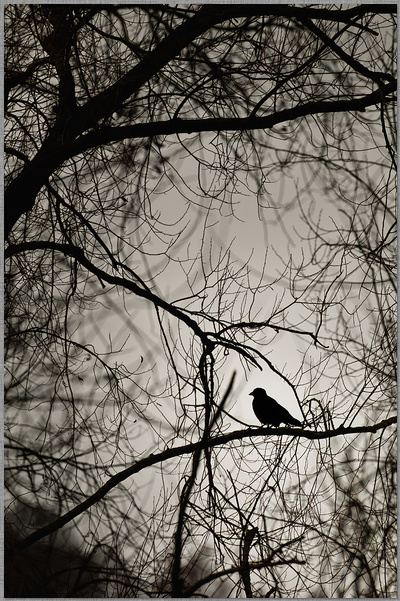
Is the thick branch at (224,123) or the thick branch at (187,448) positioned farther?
the thick branch at (224,123)

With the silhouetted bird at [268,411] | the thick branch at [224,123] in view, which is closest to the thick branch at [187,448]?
the silhouetted bird at [268,411]

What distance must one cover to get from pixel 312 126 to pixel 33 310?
138 centimetres

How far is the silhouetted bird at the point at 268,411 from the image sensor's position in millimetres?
2364

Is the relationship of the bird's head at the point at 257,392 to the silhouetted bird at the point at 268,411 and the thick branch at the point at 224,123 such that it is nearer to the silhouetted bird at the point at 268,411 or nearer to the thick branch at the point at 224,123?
the silhouetted bird at the point at 268,411

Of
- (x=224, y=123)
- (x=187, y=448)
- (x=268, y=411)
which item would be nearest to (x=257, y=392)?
(x=268, y=411)

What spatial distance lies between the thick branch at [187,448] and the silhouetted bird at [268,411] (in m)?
0.14

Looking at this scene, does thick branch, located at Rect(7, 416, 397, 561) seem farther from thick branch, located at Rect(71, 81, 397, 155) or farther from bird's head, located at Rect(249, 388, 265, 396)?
thick branch, located at Rect(71, 81, 397, 155)

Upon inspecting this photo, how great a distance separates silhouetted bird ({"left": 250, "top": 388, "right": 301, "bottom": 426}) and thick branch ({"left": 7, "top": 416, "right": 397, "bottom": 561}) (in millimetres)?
137

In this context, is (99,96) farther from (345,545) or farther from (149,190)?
(345,545)

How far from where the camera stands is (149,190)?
256cm

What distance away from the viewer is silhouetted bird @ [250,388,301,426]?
2364 mm

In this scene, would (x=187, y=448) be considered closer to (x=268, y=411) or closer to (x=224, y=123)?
(x=268, y=411)

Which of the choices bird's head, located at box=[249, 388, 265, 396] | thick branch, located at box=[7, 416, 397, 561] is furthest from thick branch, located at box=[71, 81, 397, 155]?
thick branch, located at box=[7, 416, 397, 561]

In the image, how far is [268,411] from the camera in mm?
2480
